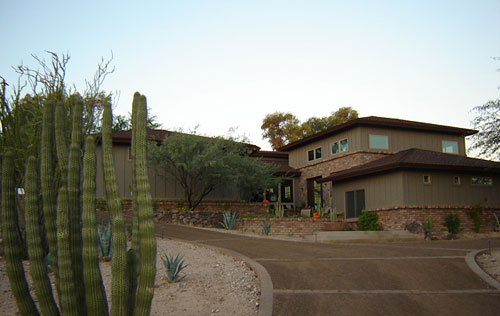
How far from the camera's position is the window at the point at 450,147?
27291 mm

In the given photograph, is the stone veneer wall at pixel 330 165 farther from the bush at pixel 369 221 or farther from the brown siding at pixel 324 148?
the bush at pixel 369 221

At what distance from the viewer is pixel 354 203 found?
23.3m

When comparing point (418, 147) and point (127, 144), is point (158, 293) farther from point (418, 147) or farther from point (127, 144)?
point (418, 147)

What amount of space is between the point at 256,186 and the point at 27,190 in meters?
18.3

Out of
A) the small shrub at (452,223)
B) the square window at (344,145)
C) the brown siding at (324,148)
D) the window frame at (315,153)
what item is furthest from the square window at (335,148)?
the small shrub at (452,223)

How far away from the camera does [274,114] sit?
48938mm

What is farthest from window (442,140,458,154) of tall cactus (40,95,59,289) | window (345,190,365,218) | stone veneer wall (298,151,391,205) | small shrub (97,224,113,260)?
tall cactus (40,95,59,289)

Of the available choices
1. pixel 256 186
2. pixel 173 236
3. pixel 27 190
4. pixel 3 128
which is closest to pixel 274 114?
pixel 256 186

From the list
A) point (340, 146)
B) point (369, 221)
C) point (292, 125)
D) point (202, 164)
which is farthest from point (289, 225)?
point (292, 125)

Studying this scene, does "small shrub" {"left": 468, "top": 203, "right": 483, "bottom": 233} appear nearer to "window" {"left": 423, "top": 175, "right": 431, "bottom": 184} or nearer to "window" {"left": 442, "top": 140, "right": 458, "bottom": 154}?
"window" {"left": 423, "top": 175, "right": 431, "bottom": 184}

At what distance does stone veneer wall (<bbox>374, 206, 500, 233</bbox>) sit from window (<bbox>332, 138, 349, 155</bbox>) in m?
6.05

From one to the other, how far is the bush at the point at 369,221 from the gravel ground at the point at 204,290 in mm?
11976

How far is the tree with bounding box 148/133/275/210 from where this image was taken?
20750mm

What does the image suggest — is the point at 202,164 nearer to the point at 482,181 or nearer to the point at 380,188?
the point at 380,188
